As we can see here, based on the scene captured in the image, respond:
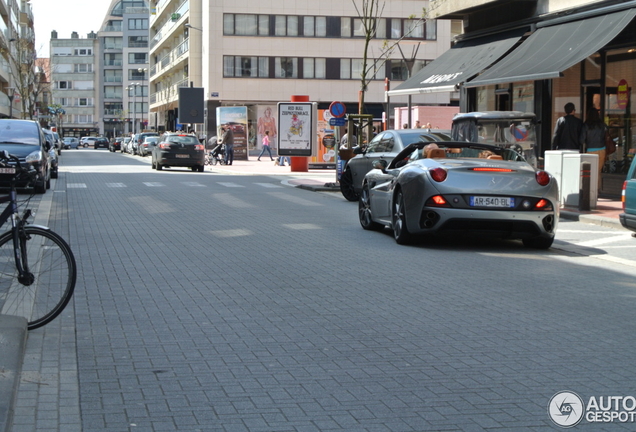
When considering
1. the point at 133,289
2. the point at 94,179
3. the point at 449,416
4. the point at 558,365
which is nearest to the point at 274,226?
the point at 133,289

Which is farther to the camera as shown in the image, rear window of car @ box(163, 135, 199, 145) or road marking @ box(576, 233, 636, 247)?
rear window of car @ box(163, 135, 199, 145)

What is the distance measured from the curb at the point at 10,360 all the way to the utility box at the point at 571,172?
13.2 meters

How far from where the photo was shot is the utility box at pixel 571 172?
58.6ft

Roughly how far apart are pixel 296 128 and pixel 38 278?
28552 mm

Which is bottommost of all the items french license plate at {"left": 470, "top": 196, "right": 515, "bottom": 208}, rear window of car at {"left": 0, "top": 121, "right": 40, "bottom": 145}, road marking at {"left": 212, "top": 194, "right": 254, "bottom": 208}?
road marking at {"left": 212, "top": 194, "right": 254, "bottom": 208}

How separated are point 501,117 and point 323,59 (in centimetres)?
5119

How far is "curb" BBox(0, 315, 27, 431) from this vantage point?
14.8 ft

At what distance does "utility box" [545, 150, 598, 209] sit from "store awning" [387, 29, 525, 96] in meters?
5.89

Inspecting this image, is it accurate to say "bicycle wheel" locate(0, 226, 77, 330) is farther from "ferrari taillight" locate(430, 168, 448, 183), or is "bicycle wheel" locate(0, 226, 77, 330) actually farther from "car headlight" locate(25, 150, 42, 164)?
"car headlight" locate(25, 150, 42, 164)

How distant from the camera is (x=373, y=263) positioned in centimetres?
1055

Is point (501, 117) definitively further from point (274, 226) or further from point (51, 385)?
point (51, 385)

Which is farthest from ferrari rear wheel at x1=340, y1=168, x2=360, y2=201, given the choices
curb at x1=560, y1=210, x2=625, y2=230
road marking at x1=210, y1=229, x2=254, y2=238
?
road marking at x1=210, y1=229, x2=254, y2=238

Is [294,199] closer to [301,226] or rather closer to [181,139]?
[301,226]

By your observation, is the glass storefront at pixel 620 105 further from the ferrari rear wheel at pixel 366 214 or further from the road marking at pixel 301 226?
the road marking at pixel 301 226
